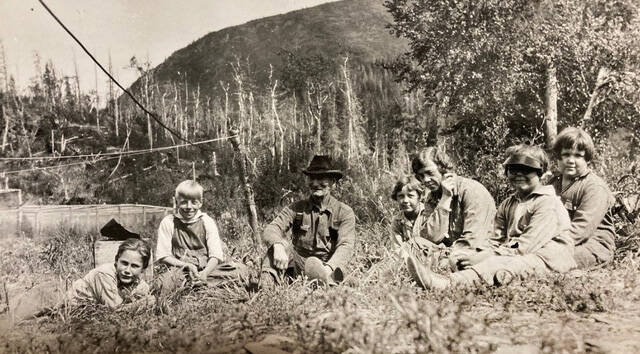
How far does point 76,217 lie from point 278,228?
2176cm

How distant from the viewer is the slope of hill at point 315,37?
2536 cm

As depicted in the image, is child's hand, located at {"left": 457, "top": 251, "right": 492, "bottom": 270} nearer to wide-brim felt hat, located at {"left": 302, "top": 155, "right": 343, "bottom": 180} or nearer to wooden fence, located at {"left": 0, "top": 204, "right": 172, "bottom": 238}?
wide-brim felt hat, located at {"left": 302, "top": 155, "right": 343, "bottom": 180}

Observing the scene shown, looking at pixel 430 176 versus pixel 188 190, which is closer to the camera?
pixel 188 190

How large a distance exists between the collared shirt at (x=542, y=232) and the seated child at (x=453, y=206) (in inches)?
8.7

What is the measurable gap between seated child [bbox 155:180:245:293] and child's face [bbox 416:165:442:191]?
74.2 inches

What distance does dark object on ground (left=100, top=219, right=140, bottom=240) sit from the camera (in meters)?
5.18

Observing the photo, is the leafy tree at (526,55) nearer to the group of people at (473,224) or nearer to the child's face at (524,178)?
the group of people at (473,224)

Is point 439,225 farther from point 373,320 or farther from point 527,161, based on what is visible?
point 373,320

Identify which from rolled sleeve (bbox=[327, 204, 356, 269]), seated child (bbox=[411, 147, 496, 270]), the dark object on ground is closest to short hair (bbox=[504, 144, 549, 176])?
seated child (bbox=[411, 147, 496, 270])

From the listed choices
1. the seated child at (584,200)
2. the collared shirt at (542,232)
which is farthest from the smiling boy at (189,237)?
the seated child at (584,200)

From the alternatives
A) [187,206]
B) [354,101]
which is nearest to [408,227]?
[187,206]

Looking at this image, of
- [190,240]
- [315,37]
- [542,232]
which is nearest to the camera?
[542,232]

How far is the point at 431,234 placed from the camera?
5090 millimetres

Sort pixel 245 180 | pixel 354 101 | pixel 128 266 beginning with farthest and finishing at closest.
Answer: pixel 354 101
pixel 245 180
pixel 128 266
